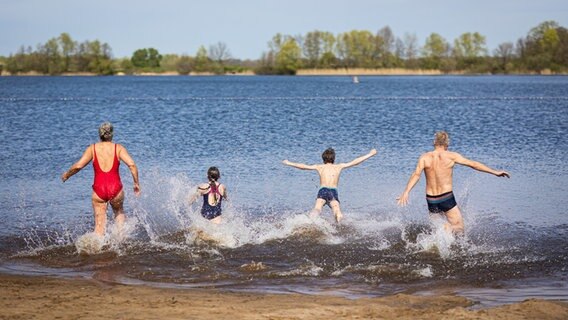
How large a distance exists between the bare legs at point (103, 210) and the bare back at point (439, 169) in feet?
15.1

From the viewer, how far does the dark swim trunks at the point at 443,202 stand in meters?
12.2

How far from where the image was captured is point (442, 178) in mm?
12234

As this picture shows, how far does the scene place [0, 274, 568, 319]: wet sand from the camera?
8.18 meters

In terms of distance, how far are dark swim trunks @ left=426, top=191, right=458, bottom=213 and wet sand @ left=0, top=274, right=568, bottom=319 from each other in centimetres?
305

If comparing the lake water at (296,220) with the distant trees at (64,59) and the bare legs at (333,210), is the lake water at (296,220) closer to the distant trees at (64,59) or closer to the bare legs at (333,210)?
the bare legs at (333,210)

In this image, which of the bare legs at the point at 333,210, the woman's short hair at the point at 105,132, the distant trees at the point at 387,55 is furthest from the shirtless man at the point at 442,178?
the distant trees at the point at 387,55

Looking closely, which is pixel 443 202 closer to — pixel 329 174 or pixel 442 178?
pixel 442 178

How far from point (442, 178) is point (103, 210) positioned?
5.14 meters

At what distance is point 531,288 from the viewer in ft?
33.2

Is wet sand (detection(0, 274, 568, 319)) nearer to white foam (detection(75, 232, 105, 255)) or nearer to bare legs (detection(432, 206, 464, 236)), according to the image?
white foam (detection(75, 232, 105, 255))

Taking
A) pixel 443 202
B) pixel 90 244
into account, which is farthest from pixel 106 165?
pixel 443 202

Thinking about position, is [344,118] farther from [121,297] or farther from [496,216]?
[121,297]

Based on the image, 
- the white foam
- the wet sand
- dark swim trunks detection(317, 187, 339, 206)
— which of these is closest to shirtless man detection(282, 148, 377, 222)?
dark swim trunks detection(317, 187, 339, 206)

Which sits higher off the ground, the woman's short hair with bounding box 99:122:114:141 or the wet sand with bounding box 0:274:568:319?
the woman's short hair with bounding box 99:122:114:141
